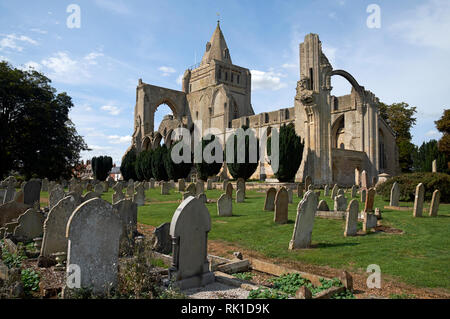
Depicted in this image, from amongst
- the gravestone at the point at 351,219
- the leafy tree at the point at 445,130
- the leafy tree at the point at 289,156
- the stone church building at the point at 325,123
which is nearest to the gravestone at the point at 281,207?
the gravestone at the point at 351,219

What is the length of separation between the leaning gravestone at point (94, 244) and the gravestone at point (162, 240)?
2.35 meters

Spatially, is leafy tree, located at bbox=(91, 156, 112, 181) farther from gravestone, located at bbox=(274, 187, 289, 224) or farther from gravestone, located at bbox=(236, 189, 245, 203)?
gravestone, located at bbox=(274, 187, 289, 224)

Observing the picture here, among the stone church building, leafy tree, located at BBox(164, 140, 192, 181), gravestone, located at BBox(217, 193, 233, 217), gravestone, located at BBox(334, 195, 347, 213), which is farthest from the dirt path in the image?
leafy tree, located at BBox(164, 140, 192, 181)

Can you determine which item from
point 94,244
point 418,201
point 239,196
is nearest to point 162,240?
point 94,244

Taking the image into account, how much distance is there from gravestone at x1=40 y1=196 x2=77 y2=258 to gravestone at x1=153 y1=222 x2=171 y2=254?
1.59m

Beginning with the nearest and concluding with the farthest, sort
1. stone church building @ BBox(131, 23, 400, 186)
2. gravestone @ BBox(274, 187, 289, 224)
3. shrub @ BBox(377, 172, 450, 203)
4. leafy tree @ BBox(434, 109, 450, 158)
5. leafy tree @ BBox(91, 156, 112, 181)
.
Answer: gravestone @ BBox(274, 187, 289, 224)
shrub @ BBox(377, 172, 450, 203)
stone church building @ BBox(131, 23, 400, 186)
leafy tree @ BBox(434, 109, 450, 158)
leafy tree @ BBox(91, 156, 112, 181)

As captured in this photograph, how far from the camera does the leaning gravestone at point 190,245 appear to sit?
13.0 ft

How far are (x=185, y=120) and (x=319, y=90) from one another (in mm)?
30398

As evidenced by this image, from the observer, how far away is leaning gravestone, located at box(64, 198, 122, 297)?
347 cm

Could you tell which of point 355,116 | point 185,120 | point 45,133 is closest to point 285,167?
point 355,116

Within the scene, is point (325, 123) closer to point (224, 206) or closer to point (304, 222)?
point (224, 206)

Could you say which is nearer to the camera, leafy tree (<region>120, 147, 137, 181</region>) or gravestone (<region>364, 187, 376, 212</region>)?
gravestone (<region>364, 187, 376, 212</region>)

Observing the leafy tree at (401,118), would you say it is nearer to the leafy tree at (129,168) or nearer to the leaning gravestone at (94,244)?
the leafy tree at (129,168)
